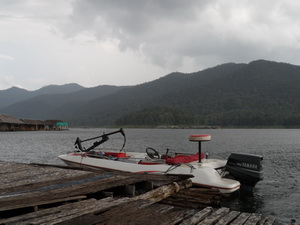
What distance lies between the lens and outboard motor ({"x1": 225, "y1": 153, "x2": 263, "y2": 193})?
1275 centimetres

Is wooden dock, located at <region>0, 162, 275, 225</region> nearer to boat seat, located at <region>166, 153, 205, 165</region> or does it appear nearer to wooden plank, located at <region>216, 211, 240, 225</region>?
wooden plank, located at <region>216, 211, 240, 225</region>

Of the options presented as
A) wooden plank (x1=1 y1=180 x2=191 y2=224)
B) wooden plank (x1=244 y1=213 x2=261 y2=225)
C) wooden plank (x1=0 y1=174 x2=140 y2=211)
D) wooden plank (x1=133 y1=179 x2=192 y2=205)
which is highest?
wooden plank (x1=0 y1=174 x2=140 y2=211)

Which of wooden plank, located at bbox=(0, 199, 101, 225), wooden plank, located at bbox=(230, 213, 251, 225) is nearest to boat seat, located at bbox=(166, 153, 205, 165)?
wooden plank, located at bbox=(230, 213, 251, 225)

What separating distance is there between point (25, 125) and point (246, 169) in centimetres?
14329

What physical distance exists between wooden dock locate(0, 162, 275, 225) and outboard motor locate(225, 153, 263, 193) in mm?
2936

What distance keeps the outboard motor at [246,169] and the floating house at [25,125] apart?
12761 cm

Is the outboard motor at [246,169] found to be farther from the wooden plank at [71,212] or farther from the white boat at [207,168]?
the wooden plank at [71,212]

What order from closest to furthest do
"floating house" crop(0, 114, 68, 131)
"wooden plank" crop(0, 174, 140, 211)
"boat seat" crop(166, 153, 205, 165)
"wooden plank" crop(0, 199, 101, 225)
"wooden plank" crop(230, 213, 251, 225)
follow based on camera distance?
"wooden plank" crop(0, 199, 101, 225), "wooden plank" crop(230, 213, 251, 225), "wooden plank" crop(0, 174, 140, 211), "boat seat" crop(166, 153, 205, 165), "floating house" crop(0, 114, 68, 131)

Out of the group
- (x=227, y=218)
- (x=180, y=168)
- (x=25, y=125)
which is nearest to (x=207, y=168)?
(x=180, y=168)

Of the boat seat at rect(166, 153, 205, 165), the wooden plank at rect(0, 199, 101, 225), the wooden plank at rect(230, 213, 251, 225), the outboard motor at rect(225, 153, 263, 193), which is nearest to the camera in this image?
the wooden plank at rect(0, 199, 101, 225)

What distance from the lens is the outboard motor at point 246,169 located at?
12.7 m

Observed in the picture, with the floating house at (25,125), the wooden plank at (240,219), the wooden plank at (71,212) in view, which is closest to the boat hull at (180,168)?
the wooden plank at (240,219)

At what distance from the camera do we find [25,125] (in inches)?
5502

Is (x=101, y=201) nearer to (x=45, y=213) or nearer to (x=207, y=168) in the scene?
(x=45, y=213)
